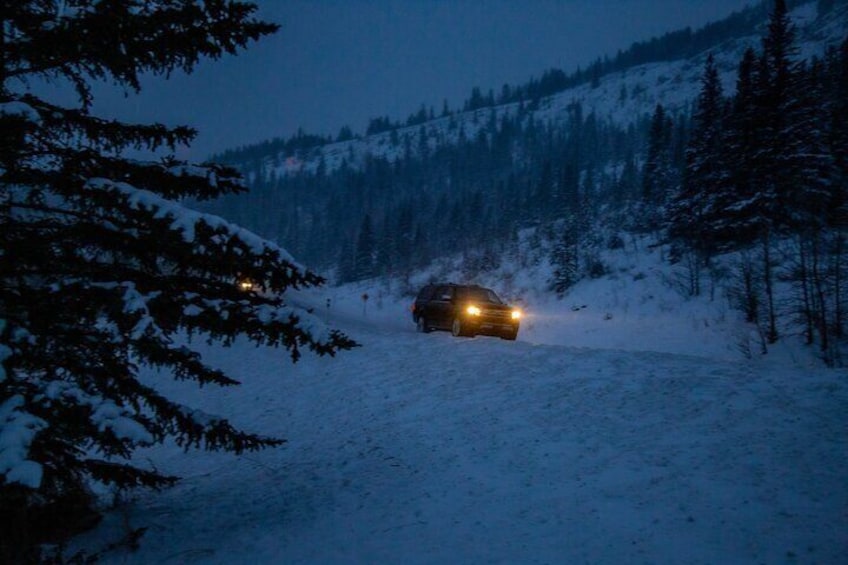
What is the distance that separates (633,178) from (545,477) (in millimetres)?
83817

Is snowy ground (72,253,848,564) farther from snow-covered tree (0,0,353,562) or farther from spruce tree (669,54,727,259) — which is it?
spruce tree (669,54,727,259)

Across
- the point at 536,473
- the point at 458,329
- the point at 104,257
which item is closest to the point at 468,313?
the point at 458,329

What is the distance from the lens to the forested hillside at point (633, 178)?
71.1 feet

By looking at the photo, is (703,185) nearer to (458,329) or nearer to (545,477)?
(458,329)

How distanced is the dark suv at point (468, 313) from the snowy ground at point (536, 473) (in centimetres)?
447

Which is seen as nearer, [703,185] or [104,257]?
[104,257]

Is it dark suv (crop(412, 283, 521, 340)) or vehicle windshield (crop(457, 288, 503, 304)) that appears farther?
vehicle windshield (crop(457, 288, 503, 304))

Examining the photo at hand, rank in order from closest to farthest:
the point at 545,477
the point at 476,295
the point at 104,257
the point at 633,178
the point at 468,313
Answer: the point at 104,257 → the point at 545,477 → the point at 468,313 → the point at 476,295 → the point at 633,178

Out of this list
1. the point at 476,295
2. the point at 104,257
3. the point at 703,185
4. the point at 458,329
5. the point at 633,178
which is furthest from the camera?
the point at 633,178

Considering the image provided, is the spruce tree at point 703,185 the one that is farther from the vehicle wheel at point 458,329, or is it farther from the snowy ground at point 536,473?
the snowy ground at point 536,473

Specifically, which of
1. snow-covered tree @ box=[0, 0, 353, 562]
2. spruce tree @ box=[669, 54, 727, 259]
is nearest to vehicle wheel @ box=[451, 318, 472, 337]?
snow-covered tree @ box=[0, 0, 353, 562]

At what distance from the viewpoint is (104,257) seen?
186 inches

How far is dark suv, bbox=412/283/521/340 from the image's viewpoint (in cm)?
1488

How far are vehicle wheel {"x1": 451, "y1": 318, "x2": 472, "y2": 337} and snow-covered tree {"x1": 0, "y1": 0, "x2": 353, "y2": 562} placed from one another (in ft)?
33.8
